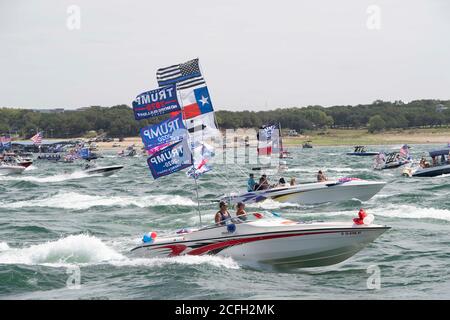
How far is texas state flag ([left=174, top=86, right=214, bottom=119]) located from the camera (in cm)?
2355

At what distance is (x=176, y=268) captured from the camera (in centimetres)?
1916

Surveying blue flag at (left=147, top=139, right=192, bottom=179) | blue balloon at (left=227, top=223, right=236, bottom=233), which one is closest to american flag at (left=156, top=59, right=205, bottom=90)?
blue flag at (left=147, top=139, right=192, bottom=179)

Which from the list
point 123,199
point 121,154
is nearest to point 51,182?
Answer: point 123,199

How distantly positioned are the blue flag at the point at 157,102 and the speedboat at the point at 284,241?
14.2ft

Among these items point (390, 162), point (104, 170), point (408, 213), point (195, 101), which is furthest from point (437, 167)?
point (195, 101)

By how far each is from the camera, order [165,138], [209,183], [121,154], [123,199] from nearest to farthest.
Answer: [165,138], [123,199], [209,183], [121,154]

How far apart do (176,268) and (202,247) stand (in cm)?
112

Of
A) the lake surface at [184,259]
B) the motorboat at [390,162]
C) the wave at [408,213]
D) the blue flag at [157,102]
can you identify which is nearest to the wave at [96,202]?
the lake surface at [184,259]

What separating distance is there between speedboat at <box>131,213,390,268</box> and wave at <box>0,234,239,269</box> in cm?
36

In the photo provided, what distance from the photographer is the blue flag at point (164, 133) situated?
71.5ft

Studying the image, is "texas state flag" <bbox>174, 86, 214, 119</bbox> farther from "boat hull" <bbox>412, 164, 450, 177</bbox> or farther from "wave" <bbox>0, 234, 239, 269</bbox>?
"boat hull" <bbox>412, 164, 450, 177</bbox>

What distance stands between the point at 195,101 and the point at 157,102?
1.95 m

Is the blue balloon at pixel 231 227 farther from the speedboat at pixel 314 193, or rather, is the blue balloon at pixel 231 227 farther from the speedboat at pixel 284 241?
the speedboat at pixel 314 193
